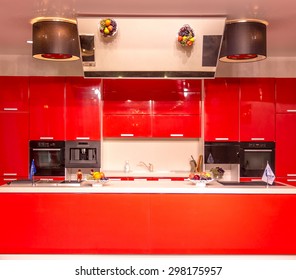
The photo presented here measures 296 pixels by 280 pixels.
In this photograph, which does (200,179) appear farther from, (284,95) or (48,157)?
(48,157)

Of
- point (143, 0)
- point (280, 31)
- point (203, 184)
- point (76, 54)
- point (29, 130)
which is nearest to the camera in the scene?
point (143, 0)

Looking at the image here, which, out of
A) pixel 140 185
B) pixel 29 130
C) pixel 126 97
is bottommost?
pixel 140 185

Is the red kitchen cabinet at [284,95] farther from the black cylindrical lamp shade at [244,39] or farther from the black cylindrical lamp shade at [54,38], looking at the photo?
the black cylindrical lamp shade at [54,38]

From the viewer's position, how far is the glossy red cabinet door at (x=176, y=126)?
20.0 feet

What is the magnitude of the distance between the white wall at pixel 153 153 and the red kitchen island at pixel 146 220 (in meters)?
2.50

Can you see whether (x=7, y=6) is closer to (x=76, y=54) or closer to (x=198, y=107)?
(x=76, y=54)

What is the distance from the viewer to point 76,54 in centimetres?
439

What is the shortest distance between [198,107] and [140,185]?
2314 mm

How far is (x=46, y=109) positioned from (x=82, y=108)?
506 mm

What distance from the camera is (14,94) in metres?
5.98

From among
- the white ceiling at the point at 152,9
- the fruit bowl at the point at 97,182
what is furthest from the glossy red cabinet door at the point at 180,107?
the fruit bowl at the point at 97,182

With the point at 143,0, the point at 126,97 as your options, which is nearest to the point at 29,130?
the point at 126,97

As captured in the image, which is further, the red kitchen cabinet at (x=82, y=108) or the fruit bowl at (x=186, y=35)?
the red kitchen cabinet at (x=82, y=108)

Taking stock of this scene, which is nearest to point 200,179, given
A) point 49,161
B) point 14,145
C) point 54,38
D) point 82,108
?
point 54,38
